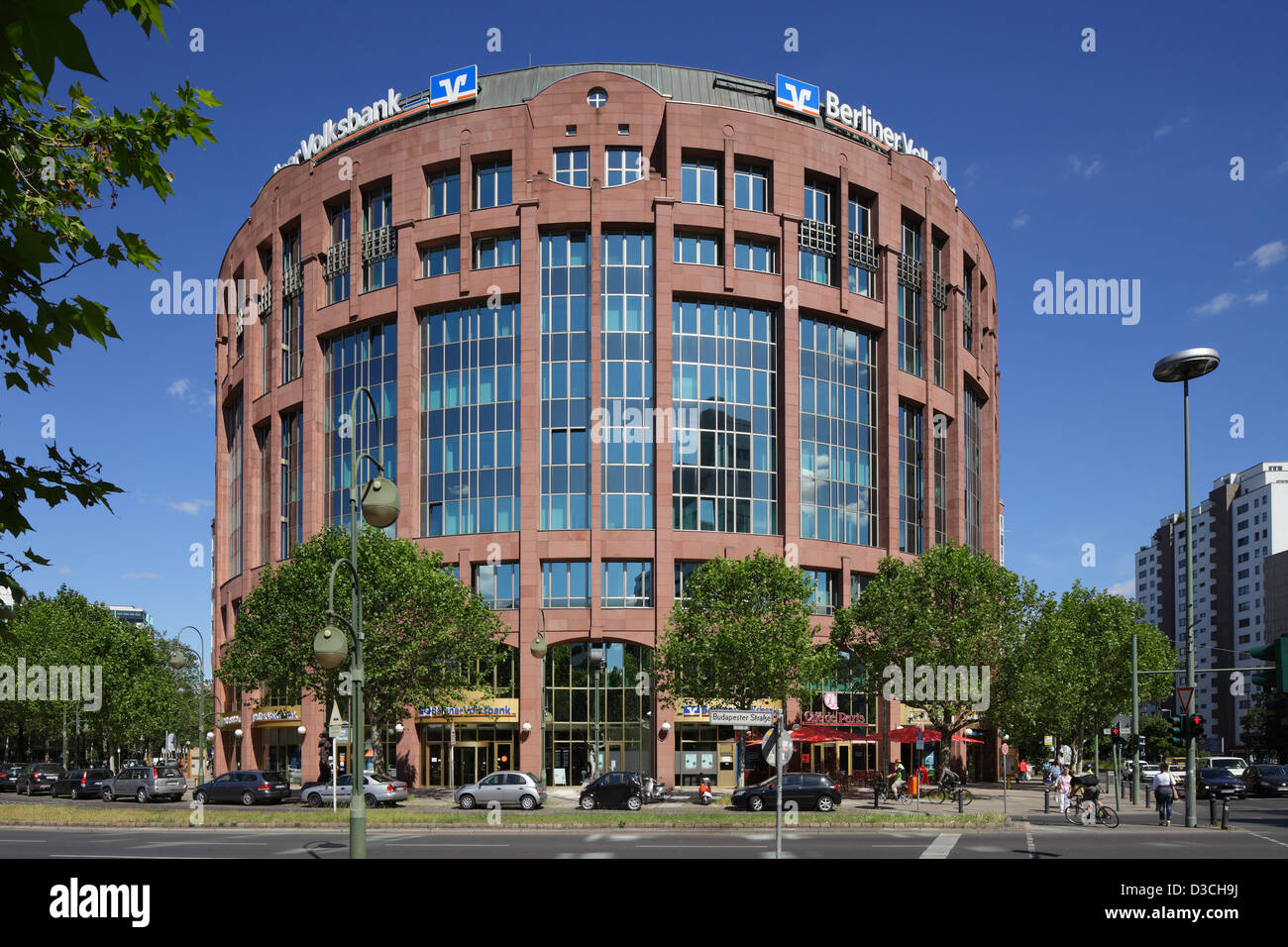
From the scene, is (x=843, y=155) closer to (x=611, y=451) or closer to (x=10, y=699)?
(x=611, y=451)

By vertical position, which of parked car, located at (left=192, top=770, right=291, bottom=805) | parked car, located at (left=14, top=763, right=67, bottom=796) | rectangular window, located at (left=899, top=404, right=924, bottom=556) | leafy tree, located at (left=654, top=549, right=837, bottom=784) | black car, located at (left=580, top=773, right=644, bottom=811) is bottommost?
parked car, located at (left=14, top=763, right=67, bottom=796)

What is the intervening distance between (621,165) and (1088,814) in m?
44.1

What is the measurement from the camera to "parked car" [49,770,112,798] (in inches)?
2340

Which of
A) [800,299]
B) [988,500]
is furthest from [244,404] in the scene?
[988,500]

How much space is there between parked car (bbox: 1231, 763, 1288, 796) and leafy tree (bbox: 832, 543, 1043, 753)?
1860 cm

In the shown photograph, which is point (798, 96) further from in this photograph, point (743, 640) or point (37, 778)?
point (37, 778)

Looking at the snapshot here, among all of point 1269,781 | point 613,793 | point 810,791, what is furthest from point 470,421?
point 1269,781

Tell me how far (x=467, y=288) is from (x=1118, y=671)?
47.2 m

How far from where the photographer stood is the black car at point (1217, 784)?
55.4 m

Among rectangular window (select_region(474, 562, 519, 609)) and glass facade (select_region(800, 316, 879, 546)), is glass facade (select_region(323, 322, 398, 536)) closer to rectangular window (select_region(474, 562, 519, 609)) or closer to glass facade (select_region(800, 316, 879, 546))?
rectangular window (select_region(474, 562, 519, 609))

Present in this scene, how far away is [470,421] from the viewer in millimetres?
65812

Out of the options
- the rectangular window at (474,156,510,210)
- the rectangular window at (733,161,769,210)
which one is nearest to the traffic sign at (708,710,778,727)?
A: the rectangular window at (733,161,769,210)

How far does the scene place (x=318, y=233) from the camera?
238ft

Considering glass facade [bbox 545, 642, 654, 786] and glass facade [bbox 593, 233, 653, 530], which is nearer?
glass facade [bbox 545, 642, 654, 786]
